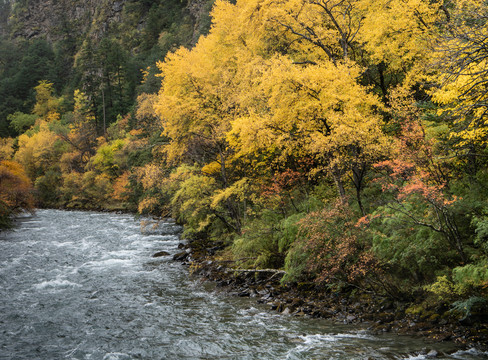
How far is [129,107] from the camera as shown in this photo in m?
63.7

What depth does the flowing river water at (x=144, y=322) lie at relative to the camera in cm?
893

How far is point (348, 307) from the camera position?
1103 centimetres

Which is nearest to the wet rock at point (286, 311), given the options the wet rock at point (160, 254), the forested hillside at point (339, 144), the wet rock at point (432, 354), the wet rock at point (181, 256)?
the forested hillside at point (339, 144)

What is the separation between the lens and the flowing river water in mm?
8930

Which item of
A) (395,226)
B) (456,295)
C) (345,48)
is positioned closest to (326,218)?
(395,226)

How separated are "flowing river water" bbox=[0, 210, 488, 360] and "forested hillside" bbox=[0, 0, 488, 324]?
7.16 feet

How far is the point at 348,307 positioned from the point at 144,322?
21.1ft

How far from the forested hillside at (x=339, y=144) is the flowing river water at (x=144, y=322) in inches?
86.0

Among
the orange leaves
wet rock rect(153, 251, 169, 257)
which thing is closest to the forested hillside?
the orange leaves

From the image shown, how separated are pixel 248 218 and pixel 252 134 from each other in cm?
671

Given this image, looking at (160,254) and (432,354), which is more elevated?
(432,354)

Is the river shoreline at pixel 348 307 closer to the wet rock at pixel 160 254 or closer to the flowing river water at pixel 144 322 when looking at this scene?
the flowing river water at pixel 144 322

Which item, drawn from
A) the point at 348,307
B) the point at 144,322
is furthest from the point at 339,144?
the point at 144,322

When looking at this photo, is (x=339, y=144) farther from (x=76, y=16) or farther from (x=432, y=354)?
(x=76, y=16)
